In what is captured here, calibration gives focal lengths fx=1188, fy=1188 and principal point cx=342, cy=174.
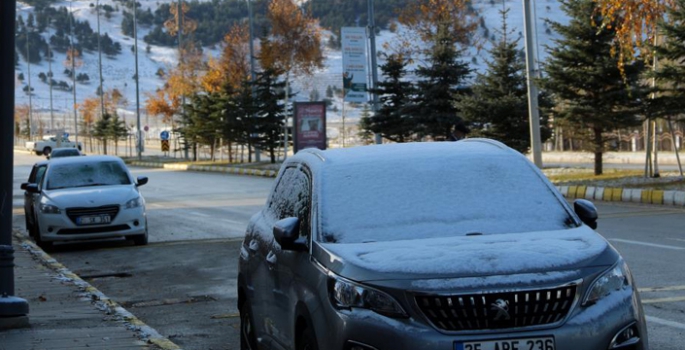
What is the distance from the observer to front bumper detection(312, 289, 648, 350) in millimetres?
5418

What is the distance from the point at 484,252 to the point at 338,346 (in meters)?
0.85

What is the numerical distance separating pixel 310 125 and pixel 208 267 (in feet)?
80.6

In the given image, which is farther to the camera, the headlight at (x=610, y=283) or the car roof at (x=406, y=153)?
the car roof at (x=406, y=153)

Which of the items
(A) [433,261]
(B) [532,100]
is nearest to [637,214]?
(B) [532,100]

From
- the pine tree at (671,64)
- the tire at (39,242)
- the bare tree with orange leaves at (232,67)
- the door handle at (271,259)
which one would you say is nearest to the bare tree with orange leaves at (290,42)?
the bare tree with orange leaves at (232,67)

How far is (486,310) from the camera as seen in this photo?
547cm

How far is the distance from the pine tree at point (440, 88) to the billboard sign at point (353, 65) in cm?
203

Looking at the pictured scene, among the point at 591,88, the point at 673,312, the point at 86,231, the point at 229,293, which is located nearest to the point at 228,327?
the point at 229,293

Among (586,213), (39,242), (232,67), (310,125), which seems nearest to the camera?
(586,213)

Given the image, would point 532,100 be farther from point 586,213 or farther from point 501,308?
point 501,308

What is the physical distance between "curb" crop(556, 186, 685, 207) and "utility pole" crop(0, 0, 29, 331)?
1623cm

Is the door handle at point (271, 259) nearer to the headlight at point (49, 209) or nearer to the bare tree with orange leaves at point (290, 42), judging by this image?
the headlight at point (49, 209)

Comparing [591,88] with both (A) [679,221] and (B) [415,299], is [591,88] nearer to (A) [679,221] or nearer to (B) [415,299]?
(A) [679,221]

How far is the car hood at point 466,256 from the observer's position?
5.59 m
